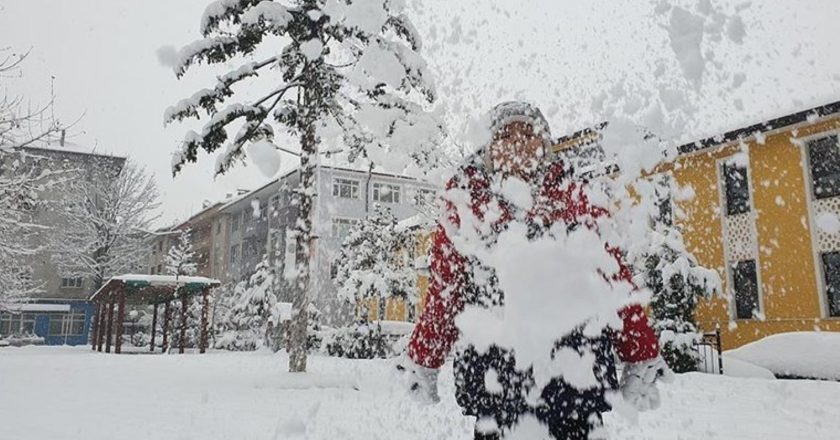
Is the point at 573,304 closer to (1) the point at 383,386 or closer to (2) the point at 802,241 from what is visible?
(1) the point at 383,386

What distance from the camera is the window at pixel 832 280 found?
1506 centimetres

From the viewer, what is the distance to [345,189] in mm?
40250

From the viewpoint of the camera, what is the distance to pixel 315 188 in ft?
38.4

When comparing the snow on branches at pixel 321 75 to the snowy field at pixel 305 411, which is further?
the snow on branches at pixel 321 75

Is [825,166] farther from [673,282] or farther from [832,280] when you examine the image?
[673,282]

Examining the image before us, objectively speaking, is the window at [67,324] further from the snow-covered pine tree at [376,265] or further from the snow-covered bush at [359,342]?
the snow-covered bush at [359,342]

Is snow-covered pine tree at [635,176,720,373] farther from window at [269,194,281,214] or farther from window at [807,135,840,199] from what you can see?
window at [269,194,281,214]

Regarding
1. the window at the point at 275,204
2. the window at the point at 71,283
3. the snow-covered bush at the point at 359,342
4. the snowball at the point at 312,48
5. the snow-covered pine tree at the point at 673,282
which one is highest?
the window at the point at 275,204

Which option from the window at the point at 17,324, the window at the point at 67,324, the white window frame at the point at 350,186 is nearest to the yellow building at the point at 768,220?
the white window frame at the point at 350,186

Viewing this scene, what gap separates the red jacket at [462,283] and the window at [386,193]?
37.9 m

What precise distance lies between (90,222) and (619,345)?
40952 millimetres

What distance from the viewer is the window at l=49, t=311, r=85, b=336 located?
47.7 metres

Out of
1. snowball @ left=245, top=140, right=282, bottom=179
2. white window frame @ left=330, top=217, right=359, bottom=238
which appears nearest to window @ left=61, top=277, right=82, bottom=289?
white window frame @ left=330, top=217, right=359, bottom=238

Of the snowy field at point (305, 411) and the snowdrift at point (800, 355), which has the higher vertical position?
the snowdrift at point (800, 355)
